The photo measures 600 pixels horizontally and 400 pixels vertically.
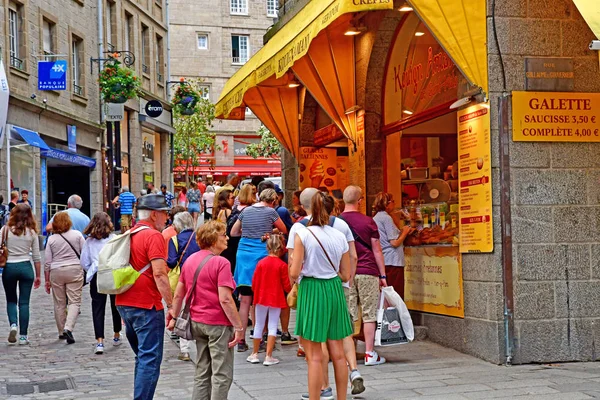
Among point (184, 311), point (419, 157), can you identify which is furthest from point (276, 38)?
point (184, 311)

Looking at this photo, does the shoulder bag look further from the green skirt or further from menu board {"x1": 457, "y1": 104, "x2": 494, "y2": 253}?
menu board {"x1": 457, "y1": 104, "x2": 494, "y2": 253}

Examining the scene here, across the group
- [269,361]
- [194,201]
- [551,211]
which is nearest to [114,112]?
[194,201]

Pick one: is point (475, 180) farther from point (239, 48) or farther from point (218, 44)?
point (239, 48)

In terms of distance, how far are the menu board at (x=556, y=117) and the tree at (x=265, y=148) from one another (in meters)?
44.9

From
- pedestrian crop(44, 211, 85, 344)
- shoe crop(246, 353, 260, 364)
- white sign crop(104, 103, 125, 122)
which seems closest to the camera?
shoe crop(246, 353, 260, 364)

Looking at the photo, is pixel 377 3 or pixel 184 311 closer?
pixel 184 311

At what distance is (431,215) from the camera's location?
35.8ft

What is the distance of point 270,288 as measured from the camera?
9.75 metres

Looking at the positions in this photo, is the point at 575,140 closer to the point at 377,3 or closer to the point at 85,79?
the point at 377,3

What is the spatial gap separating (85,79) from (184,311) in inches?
968

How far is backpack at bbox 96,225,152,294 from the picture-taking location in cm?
661

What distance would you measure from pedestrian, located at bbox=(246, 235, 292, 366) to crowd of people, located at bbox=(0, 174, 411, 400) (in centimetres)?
1

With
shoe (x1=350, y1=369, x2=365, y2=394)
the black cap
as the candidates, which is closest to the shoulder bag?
the black cap

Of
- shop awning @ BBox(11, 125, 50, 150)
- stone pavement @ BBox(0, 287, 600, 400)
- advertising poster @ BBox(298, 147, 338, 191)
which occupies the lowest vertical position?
stone pavement @ BBox(0, 287, 600, 400)
